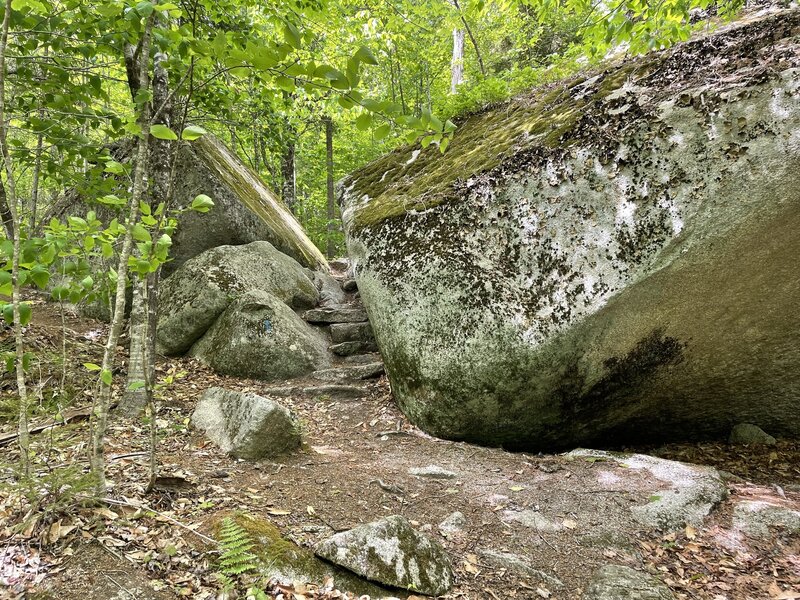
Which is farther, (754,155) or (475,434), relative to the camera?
(475,434)

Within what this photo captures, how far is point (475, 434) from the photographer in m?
5.84

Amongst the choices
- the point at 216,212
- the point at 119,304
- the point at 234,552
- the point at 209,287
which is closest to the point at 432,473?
the point at 234,552

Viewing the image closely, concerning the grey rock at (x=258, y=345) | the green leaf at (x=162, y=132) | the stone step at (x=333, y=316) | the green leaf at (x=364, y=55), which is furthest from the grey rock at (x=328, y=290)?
the green leaf at (x=364, y=55)

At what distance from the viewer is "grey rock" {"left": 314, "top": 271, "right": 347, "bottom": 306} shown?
10.9 m

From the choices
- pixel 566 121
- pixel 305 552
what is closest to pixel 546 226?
pixel 566 121

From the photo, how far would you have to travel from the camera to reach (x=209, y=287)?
8.54m

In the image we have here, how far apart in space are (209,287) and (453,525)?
6525 mm

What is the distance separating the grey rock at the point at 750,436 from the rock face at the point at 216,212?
9381mm

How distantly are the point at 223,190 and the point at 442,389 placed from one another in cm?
671

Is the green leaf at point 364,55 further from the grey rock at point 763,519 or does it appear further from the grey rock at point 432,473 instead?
the grey rock at point 763,519

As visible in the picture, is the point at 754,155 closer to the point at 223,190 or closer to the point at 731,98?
the point at 731,98

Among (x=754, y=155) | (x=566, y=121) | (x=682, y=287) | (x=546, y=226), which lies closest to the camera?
(x=754, y=155)

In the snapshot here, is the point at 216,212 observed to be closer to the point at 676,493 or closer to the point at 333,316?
the point at 333,316

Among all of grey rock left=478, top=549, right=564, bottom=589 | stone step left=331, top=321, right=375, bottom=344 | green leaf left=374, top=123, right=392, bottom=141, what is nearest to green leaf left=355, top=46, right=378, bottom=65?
green leaf left=374, top=123, right=392, bottom=141
